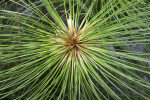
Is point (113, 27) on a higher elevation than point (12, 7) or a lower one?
lower

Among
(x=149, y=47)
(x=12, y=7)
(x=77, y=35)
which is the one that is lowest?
(x=149, y=47)

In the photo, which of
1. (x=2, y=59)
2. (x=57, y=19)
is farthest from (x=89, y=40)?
(x=2, y=59)

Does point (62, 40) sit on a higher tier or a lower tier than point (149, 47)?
higher

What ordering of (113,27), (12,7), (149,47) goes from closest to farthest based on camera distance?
(113,27) < (149,47) < (12,7)

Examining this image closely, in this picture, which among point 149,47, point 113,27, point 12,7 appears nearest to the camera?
point 113,27

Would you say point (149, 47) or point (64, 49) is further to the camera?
point (149, 47)

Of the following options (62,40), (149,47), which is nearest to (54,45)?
(62,40)

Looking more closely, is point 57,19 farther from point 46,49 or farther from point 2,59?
point 2,59

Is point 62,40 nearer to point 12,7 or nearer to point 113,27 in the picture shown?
point 113,27

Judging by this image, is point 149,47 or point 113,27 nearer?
point 113,27
